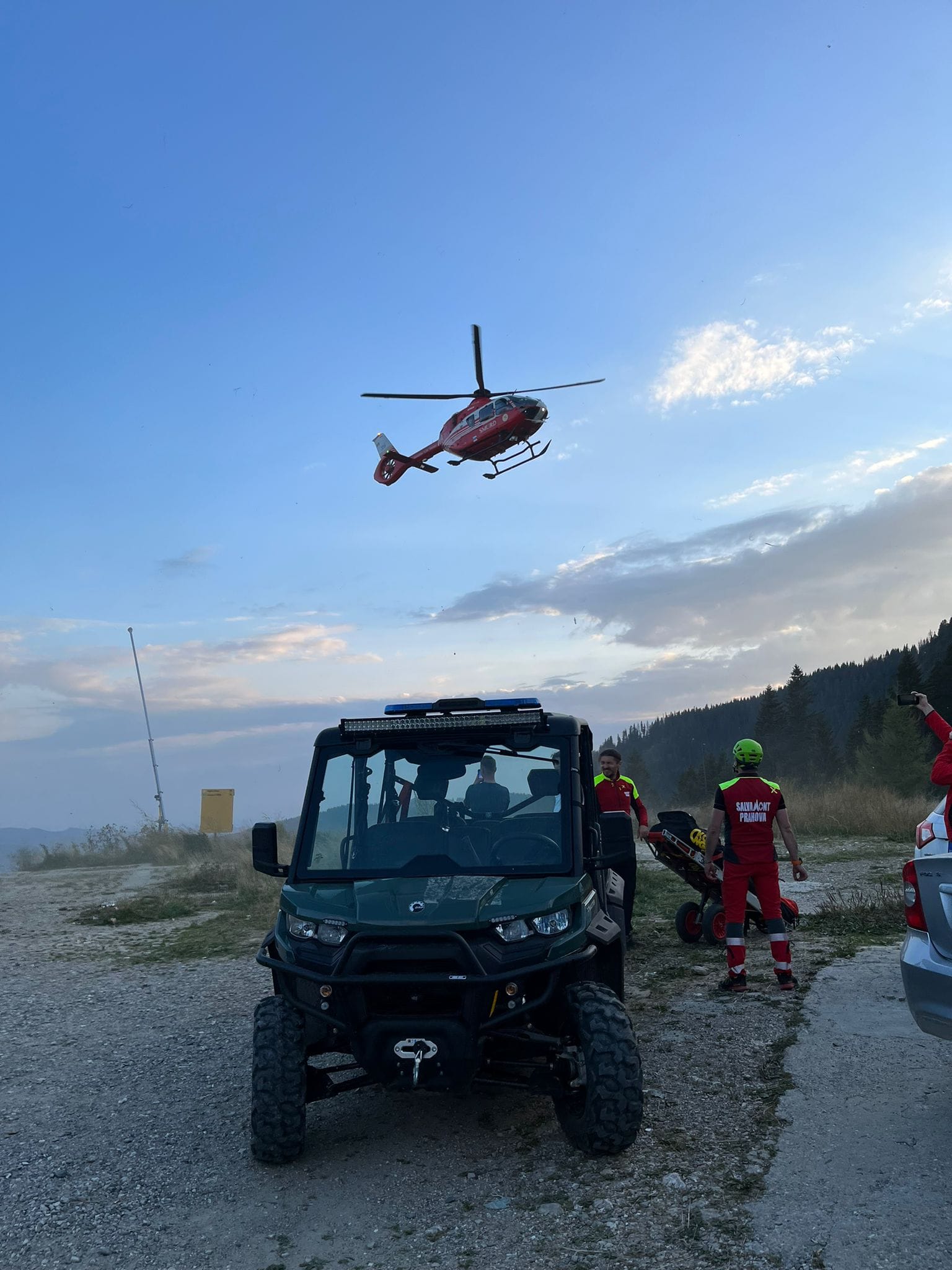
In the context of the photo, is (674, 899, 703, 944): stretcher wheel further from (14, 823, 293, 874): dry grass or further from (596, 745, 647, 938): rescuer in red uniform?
(14, 823, 293, 874): dry grass

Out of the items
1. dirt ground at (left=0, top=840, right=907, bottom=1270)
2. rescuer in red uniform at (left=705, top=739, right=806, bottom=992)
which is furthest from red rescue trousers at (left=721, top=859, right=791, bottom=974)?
dirt ground at (left=0, top=840, right=907, bottom=1270)

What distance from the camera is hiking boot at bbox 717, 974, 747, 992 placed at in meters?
7.18

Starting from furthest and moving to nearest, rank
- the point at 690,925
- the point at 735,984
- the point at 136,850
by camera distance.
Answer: the point at 136,850, the point at 690,925, the point at 735,984

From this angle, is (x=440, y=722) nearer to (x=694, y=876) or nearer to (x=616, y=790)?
→ (x=616, y=790)

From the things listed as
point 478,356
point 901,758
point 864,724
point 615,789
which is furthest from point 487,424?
point 864,724

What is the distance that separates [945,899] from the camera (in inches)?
163

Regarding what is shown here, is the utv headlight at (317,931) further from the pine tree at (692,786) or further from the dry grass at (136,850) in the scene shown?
the pine tree at (692,786)

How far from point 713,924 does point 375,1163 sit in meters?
5.11

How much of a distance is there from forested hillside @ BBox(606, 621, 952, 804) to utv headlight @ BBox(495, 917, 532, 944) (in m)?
7.88

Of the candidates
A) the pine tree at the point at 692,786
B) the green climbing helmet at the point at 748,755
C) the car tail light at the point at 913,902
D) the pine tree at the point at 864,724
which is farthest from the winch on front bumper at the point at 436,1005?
the pine tree at the point at 692,786

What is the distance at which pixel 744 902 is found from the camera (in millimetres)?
7441

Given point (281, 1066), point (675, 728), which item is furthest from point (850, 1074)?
point (675, 728)

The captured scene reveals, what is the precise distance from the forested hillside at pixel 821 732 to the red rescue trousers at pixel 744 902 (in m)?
4.68

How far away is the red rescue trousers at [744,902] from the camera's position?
714 centimetres
